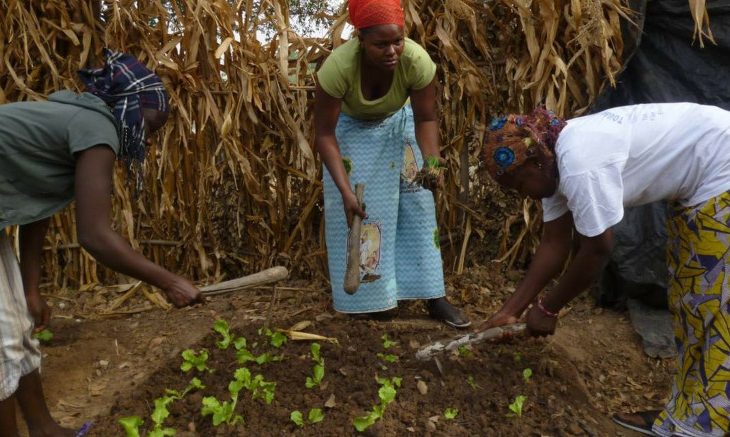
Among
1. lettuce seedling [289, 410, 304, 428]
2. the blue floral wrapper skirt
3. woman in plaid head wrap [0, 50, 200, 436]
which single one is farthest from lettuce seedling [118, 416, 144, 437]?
the blue floral wrapper skirt

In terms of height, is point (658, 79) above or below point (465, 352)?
above

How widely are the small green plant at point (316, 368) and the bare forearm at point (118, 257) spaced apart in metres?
0.86

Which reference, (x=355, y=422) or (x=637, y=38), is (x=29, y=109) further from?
(x=637, y=38)

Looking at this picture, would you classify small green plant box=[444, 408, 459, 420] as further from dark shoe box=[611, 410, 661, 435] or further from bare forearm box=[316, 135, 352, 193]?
bare forearm box=[316, 135, 352, 193]

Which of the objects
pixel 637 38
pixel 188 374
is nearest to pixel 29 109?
pixel 188 374

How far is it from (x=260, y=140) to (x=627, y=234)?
228cm

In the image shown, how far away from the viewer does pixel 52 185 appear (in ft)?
6.52

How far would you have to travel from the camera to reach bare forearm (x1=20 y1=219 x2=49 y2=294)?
2.30m

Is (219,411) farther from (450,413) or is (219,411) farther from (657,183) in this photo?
(657,183)

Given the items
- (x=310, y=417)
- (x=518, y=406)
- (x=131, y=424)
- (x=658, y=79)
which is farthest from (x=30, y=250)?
(x=658, y=79)

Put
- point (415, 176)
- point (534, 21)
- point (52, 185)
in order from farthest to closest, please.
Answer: point (534, 21)
point (415, 176)
point (52, 185)

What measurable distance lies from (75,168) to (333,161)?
1280 mm

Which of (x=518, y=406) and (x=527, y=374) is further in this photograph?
(x=527, y=374)

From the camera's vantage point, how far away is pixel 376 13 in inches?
102
